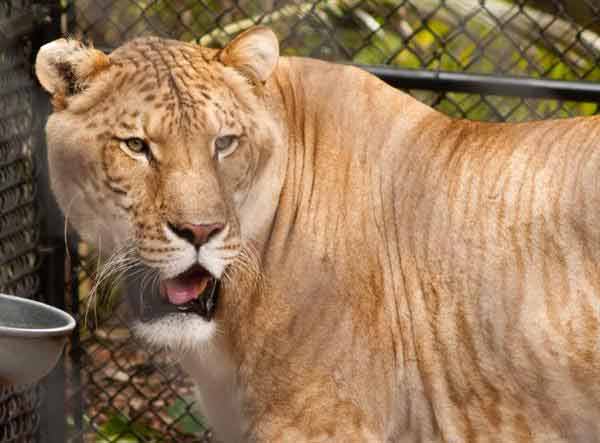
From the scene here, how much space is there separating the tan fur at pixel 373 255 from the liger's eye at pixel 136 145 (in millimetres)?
30

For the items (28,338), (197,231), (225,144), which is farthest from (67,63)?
(28,338)

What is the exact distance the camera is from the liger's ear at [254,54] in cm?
239

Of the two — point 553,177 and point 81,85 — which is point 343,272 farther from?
point 81,85

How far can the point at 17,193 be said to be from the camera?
128 inches

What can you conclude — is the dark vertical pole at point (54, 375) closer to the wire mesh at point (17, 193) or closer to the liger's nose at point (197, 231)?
the wire mesh at point (17, 193)

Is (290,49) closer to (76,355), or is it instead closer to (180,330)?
(76,355)

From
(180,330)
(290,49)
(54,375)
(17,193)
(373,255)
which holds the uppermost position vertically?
(290,49)

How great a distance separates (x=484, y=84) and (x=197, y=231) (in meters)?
1.31

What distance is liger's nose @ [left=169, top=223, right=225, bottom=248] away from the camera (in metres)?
2.18

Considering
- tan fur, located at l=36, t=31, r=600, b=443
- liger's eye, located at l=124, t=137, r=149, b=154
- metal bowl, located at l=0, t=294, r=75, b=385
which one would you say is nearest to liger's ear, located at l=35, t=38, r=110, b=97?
tan fur, located at l=36, t=31, r=600, b=443

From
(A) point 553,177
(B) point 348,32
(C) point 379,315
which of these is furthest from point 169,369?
(A) point 553,177

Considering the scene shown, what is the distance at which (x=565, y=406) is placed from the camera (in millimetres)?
2412

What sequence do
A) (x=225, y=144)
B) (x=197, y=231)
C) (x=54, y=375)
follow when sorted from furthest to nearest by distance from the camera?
(x=54, y=375) < (x=225, y=144) < (x=197, y=231)

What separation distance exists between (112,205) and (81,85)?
27 cm
